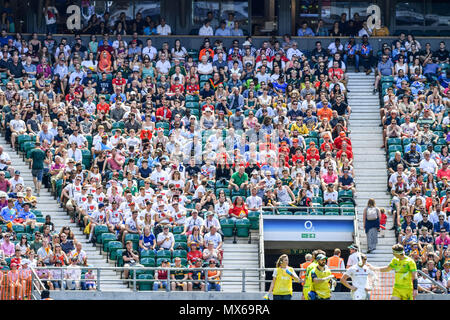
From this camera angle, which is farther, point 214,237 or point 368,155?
point 368,155

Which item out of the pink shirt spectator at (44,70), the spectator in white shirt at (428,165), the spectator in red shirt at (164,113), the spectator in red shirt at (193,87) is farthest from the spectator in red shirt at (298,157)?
the pink shirt spectator at (44,70)

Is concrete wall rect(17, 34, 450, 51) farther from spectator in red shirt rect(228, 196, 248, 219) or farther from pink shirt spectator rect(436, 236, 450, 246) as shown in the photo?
pink shirt spectator rect(436, 236, 450, 246)

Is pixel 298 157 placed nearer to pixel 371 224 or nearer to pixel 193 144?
pixel 193 144

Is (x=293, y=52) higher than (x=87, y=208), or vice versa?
(x=293, y=52)

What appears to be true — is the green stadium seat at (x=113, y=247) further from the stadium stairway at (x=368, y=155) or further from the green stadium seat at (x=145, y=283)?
the stadium stairway at (x=368, y=155)

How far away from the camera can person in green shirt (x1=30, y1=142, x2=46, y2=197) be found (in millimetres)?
27034

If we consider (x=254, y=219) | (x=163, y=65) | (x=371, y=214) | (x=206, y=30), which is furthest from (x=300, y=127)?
(x=206, y=30)

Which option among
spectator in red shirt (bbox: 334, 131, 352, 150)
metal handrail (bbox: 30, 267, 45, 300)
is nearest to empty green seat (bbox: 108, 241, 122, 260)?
metal handrail (bbox: 30, 267, 45, 300)

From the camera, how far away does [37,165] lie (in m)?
27.2

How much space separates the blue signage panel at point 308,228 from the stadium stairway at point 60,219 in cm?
394

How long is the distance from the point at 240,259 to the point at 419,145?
243 inches

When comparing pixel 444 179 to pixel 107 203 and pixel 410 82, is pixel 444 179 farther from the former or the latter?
pixel 107 203

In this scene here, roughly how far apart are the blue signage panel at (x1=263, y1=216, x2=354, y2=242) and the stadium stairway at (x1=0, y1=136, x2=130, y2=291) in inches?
155
